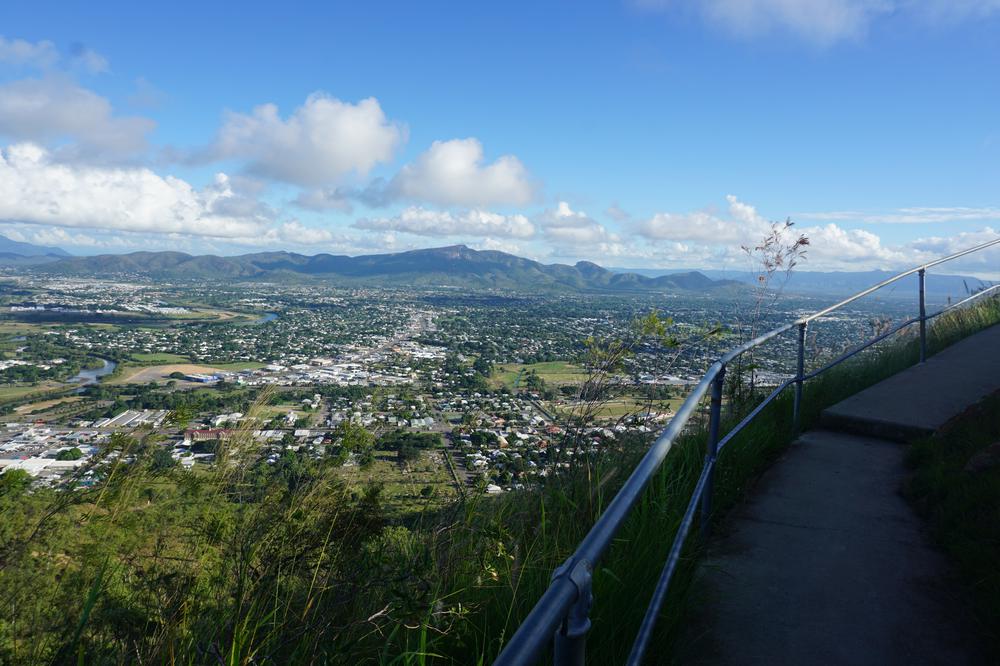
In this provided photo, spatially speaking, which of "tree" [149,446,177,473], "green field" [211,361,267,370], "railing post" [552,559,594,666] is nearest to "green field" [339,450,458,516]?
"tree" [149,446,177,473]

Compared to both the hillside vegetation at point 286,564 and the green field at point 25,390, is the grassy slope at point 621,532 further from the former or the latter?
the green field at point 25,390

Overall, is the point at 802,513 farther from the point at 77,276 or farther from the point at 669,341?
the point at 77,276

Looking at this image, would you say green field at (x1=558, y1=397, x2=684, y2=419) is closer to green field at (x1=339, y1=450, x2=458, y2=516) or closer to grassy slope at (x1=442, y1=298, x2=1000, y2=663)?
grassy slope at (x1=442, y1=298, x2=1000, y2=663)

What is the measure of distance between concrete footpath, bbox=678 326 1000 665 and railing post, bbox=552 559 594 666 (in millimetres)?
1425

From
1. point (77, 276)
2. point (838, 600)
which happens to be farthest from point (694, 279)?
point (77, 276)

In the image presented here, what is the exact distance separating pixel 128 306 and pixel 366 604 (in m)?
67.7

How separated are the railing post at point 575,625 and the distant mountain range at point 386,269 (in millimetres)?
87823

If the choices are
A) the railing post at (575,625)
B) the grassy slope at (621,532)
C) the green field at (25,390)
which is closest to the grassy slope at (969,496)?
the grassy slope at (621,532)

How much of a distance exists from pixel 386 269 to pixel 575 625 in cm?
14606

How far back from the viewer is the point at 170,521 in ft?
9.62

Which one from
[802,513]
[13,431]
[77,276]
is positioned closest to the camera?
[802,513]

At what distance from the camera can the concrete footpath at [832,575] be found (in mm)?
2135

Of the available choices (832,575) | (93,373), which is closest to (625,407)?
(832,575)

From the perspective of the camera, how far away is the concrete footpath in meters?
2.13
